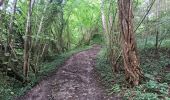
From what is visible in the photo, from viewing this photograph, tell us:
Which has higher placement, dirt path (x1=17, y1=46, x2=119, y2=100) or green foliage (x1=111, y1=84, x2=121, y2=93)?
green foliage (x1=111, y1=84, x2=121, y2=93)

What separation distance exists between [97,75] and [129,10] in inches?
146

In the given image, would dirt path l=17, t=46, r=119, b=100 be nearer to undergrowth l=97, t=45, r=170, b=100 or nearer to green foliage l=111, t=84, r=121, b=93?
green foliage l=111, t=84, r=121, b=93

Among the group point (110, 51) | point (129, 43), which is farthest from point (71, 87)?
point (110, 51)

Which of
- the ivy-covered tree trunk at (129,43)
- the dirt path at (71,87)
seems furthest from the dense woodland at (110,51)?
the dirt path at (71,87)

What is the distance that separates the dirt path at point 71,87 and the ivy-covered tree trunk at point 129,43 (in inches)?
42.1

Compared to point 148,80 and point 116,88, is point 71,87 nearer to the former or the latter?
point 116,88

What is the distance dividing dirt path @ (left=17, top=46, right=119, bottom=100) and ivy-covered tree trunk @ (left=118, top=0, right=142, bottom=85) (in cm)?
107

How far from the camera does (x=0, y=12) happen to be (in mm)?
9391

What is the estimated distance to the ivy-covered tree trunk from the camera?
866 cm

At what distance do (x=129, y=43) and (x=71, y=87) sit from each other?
2553mm

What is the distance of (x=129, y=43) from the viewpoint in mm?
8719

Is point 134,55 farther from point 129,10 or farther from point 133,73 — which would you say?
point 129,10

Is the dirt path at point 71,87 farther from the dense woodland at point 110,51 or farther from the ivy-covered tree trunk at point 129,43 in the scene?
the ivy-covered tree trunk at point 129,43

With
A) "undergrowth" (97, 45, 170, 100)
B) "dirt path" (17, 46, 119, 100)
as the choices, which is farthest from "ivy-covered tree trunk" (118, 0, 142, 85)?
"dirt path" (17, 46, 119, 100)
